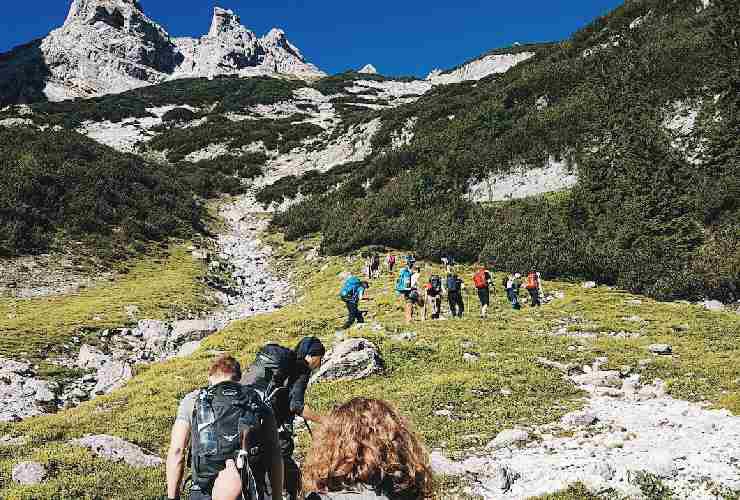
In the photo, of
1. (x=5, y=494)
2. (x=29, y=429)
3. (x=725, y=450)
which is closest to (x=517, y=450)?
(x=725, y=450)

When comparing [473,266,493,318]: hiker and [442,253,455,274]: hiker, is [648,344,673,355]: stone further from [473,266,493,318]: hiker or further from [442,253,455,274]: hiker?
[442,253,455,274]: hiker

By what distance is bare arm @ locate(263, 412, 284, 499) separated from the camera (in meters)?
4.19

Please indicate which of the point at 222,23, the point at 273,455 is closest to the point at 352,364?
the point at 273,455

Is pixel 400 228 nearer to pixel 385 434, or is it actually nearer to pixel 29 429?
pixel 29 429

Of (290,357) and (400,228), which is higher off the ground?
(400,228)

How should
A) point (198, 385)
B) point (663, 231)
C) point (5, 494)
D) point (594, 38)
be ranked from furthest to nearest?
point (594, 38), point (663, 231), point (198, 385), point (5, 494)

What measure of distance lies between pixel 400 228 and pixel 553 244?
10.5 meters

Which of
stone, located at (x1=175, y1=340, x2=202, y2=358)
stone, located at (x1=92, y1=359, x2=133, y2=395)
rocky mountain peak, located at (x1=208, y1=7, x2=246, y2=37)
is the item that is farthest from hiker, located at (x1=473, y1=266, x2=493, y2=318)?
rocky mountain peak, located at (x1=208, y1=7, x2=246, y2=37)

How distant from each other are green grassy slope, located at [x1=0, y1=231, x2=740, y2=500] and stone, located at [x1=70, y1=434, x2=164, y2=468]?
0.29 metres

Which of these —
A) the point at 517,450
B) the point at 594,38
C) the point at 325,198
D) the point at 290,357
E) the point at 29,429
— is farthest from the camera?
the point at 325,198

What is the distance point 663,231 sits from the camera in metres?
21.6

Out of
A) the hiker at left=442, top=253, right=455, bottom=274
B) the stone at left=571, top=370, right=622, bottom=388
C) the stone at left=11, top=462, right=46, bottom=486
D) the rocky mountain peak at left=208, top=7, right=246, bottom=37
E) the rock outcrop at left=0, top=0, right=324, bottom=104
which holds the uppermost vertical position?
→ the rocky mountain peak at left=208, top=7, right=246, bottom=37

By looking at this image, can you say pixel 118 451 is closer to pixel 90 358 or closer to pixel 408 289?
pixel 90 358

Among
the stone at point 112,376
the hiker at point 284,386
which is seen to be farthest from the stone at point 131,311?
the hiker at point 284,386
